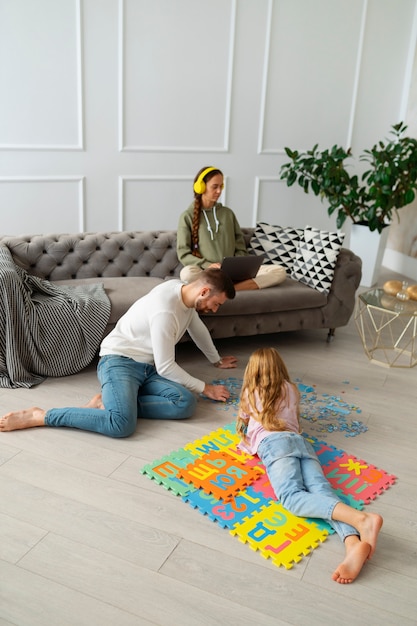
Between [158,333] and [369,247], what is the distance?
3221mm

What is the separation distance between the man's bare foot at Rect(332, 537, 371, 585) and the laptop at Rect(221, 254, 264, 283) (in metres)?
1.91

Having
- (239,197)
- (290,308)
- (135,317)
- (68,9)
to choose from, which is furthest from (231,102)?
(135,317)

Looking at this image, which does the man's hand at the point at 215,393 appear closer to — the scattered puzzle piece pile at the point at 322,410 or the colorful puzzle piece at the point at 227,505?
the scattered puzzle piece pile at the point at 322,410

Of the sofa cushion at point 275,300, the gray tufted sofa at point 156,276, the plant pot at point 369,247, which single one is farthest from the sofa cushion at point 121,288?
the plant pot at point 369,247

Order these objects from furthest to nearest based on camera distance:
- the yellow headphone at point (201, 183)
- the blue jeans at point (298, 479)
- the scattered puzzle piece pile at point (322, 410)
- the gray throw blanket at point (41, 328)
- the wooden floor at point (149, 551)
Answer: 1. the yellow headphone at point (201, 183)
2. the gray throw blanket at point (41, 328)
3. the scattered puzzle piece pile at point (322, 410)
4. the blue jeans at point (298, 479)
5. the wooden floor at point (149, 551)

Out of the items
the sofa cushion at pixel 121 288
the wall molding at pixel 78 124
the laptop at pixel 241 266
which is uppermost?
the wall molding at pixel 78 124

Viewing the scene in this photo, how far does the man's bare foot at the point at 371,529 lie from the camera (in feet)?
6.82

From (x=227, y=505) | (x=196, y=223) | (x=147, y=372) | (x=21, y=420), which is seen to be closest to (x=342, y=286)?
(x=196, y=223)

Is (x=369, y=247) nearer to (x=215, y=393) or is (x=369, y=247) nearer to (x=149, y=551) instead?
(x=215, y=393)

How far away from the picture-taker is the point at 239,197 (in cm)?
574

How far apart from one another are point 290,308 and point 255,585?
212 centimetres

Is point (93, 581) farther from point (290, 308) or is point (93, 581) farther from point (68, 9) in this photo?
point (68, 9)

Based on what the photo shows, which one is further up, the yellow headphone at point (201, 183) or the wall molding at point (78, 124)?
the wall molding at point (78, 124)

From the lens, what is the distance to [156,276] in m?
3.98
